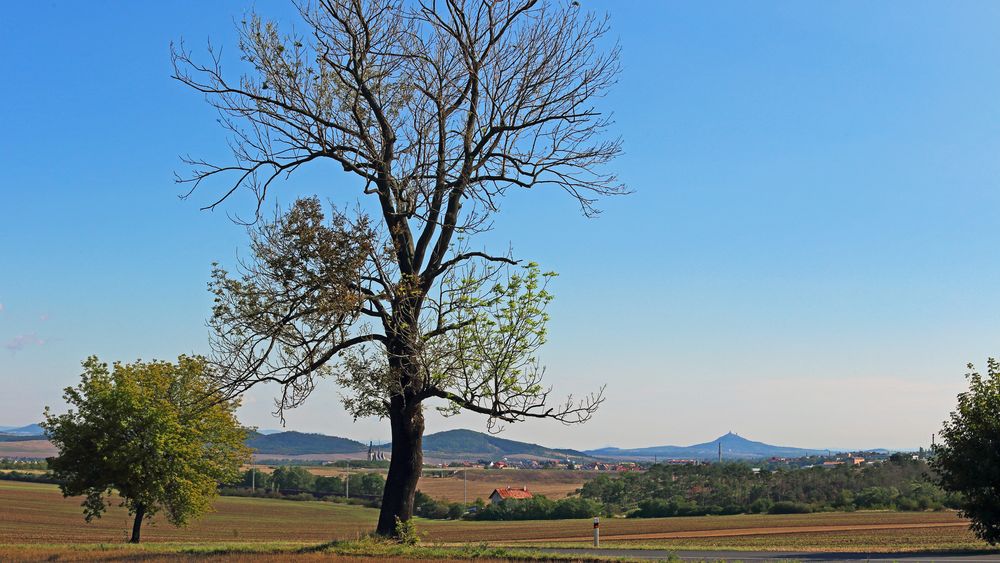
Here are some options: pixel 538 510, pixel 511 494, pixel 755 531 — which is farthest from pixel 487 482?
pixel 755 531

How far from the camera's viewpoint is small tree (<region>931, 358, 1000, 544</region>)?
73.9 feet

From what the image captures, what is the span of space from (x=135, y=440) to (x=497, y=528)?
3378 cm

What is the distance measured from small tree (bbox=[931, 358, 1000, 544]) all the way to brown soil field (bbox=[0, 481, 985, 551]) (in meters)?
4.84

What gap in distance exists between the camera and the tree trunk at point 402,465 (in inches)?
755

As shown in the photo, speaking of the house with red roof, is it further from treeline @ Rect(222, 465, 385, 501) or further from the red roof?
treeline @ Rect(222, 465, 385, 501)

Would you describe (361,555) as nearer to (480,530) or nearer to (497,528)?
(480,530)

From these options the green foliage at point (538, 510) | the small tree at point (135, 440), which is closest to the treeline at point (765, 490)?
the green foliage at point (538, 510)

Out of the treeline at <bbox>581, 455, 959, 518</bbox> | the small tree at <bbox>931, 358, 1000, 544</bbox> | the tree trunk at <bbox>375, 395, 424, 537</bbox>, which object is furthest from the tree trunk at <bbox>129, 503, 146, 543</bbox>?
the treeline at <bbox>581, 455, 959, 518</bbox>

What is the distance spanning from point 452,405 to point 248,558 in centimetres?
477

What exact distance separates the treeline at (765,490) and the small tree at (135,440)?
48151 millimetres

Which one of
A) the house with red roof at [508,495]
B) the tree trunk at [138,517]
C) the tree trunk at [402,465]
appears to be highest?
the tree trunk at [402,465]

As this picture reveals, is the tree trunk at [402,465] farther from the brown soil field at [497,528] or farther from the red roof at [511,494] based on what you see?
the red roof at [511,494]

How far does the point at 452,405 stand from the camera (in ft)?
58.0

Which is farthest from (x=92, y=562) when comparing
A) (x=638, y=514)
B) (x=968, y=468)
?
(x=638, y=514)
